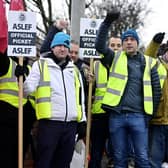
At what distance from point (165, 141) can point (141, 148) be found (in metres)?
0.81

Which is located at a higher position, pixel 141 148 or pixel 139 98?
pixel 139 98

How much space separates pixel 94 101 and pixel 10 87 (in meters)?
1.34

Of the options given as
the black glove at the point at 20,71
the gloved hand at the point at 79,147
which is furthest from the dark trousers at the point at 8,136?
the gloved hand at the point at 79,147

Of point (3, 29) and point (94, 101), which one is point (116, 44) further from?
point (3, 29)

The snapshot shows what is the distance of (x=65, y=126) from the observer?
612cm

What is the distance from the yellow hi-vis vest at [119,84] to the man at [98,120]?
0.25 metres

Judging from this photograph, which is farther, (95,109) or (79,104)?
(95,109)

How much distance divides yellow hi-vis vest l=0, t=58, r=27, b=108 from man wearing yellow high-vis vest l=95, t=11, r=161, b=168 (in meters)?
1.12

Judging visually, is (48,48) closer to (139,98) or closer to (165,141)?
(139,98)

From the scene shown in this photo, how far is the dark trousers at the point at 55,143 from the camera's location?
6.03 metres

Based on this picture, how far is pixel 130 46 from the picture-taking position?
659 centimetres

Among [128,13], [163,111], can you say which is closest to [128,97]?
[163,111]

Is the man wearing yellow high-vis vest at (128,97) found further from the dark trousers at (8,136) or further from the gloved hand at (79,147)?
the dark trousers at (8,136)

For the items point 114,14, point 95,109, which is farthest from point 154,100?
point 114,14
